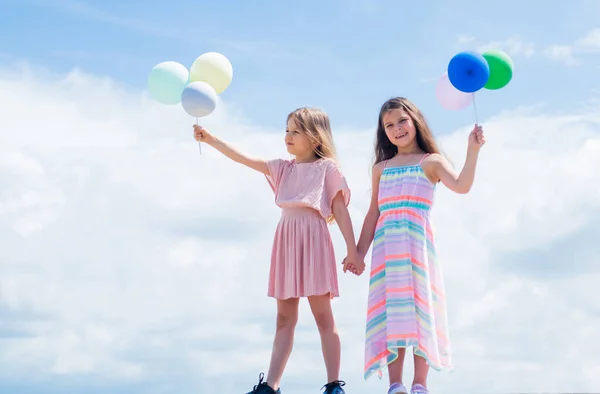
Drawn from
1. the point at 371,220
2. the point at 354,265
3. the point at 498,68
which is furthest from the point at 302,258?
the point at 498,68

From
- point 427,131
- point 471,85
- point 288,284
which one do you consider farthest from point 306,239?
point 471,85

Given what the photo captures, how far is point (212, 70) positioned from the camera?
7.02 metres

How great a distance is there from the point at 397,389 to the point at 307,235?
148 centimetres

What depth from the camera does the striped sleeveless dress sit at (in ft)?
19.7

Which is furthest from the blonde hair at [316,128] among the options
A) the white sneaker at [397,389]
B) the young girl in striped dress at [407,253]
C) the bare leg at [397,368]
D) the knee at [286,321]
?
the white sneaker at [397,389]

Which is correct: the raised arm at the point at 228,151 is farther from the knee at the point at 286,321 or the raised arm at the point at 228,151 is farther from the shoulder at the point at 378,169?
the knee at the point at 286,321

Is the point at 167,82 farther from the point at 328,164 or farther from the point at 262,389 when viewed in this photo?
the point at 262,389

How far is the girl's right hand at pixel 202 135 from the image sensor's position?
704 cm

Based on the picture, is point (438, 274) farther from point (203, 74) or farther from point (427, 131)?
point (203, 74)

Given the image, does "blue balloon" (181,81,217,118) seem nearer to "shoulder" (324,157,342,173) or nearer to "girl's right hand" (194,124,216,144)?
"girl's right hand" (194,124,216,144)

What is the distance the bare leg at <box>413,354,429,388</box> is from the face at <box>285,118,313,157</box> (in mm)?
2030

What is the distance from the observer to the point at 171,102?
23.0ft

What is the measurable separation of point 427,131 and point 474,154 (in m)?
0.60

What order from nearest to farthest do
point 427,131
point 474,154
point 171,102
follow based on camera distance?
point 474,154 < point 427,131 < point 171,102
